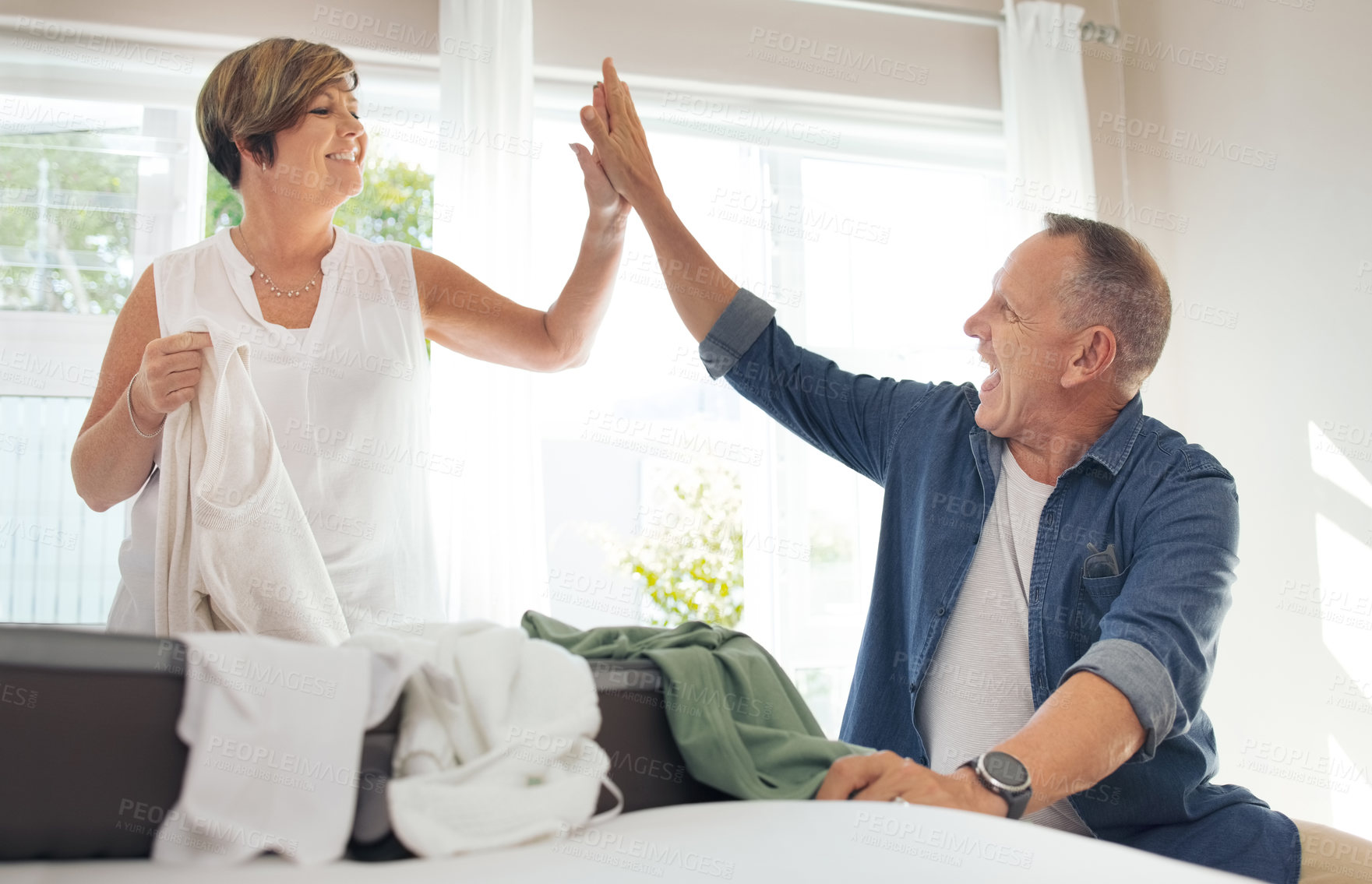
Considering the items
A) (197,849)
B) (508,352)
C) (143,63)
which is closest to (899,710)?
(508,352)

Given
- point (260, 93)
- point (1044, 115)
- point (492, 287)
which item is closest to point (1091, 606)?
point (260, 93)

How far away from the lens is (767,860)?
28.5 inches

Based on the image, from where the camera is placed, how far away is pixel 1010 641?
58.2 inches

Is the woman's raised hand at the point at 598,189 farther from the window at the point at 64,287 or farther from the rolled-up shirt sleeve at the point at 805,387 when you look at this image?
the window at the point at 64,287

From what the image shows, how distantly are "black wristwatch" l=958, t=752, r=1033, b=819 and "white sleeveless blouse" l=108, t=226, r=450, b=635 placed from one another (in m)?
0.87

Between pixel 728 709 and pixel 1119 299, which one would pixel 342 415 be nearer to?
pixel 728 709

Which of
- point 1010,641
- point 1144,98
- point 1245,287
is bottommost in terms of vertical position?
point 1010,641

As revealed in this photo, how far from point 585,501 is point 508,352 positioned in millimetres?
1234

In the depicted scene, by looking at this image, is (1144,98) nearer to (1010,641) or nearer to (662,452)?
(662,452)

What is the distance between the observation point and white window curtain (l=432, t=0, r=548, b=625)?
2.57 m

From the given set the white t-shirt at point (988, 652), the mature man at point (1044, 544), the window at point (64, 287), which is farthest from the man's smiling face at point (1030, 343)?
the window at point (64, 287)

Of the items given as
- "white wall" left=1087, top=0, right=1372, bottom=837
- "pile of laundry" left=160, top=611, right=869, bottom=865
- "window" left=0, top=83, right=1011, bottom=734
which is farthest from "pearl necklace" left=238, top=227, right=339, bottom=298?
"white wall" left=1087, top=0, right=1372, bottom=837

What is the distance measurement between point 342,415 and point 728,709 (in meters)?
0.91

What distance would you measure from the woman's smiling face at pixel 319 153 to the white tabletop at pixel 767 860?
48.2 inches
